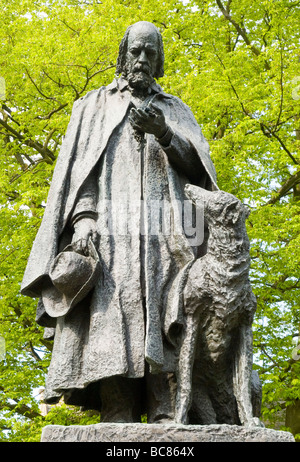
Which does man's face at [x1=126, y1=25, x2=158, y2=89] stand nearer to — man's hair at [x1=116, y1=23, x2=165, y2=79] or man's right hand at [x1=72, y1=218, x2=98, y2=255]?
man's hair at [x1=116, y1=23, x2=165, y2=79]

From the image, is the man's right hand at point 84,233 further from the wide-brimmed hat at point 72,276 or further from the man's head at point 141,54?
the man's head at point 141,54

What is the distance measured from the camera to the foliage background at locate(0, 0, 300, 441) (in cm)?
1411

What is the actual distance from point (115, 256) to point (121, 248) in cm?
8

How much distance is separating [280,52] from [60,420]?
8.13 metres

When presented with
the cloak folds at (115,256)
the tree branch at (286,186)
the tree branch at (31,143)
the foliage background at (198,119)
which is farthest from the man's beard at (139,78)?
the tree branch at (31,143)

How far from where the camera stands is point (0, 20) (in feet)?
59.0

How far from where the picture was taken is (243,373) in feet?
18.0

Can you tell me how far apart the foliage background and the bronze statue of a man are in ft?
24.2

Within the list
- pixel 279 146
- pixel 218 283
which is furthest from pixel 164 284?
pixel 279 146

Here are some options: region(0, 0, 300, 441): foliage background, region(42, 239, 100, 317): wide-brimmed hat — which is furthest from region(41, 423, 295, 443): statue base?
region(0, 0, 300, 441): foliage background

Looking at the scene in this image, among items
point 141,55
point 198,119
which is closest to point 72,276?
point 141,55

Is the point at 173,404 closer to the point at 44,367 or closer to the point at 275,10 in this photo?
the point at 44,367

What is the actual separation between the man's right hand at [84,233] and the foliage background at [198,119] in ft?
24.6

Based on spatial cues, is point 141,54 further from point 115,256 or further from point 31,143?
point 31,143
